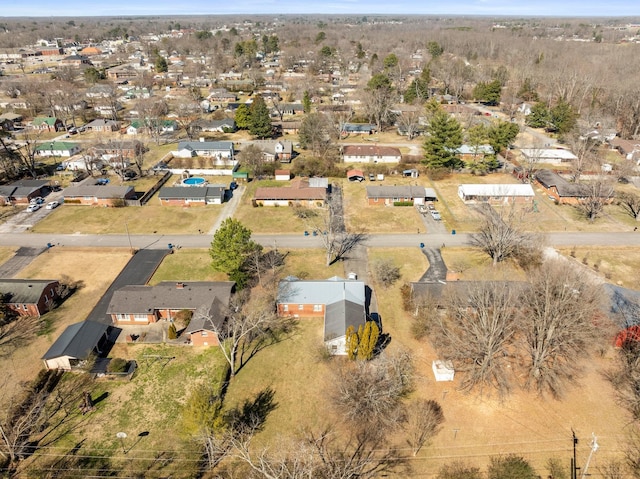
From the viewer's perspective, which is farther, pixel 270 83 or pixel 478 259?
pixel 270 83

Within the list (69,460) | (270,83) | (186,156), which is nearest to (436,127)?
(186,156)

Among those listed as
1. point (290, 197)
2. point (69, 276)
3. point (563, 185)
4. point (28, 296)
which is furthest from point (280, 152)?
point (28, 296)

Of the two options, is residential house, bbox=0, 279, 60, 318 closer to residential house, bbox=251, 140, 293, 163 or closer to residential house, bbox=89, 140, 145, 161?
residential house, bbox=89, 140, 145, 161

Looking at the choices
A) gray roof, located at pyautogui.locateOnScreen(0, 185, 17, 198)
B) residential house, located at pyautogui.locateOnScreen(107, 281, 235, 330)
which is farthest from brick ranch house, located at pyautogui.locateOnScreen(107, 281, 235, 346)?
gray roof, located at pyautogui.locateOnScreen(0, 185, 17, 198)

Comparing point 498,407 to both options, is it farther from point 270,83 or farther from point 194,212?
point 270,83

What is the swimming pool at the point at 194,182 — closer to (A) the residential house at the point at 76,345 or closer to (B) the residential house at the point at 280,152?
(B) the residential house at the point at 280,152

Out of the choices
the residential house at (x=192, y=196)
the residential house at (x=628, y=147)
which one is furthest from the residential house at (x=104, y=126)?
the residential house at (x=628, y=147)

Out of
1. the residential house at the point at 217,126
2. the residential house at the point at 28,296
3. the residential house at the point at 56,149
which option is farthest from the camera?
the residential house at the point at 217,126
